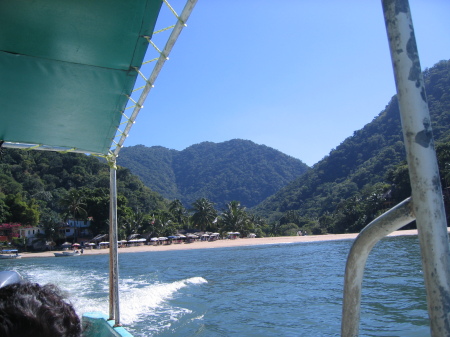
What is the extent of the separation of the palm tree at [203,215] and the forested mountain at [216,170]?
7916 centimetres

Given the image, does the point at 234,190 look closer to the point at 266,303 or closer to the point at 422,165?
the point at 266,303

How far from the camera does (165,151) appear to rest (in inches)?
6781

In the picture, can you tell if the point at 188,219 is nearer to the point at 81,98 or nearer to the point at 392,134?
the point at 392,134

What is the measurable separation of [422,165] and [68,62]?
5.97 feet

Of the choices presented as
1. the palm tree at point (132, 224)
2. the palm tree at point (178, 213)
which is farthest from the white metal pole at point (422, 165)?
the palm tree at point (178, 213)

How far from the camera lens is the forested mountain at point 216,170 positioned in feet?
478

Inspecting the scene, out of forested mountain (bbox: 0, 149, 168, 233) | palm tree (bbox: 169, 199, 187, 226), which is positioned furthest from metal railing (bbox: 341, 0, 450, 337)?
palm tree (bbox: 169, 199, 187, 226)

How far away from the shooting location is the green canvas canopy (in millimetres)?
1560

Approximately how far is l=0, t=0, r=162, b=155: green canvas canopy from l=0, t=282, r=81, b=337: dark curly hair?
122 cm

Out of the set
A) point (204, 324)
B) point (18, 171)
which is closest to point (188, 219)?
point (18, 171)

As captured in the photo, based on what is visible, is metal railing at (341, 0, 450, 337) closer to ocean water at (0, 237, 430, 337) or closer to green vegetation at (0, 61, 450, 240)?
ocean water at (0, 237, 430, 337)

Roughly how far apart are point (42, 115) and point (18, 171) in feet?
224

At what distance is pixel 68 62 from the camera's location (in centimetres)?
199

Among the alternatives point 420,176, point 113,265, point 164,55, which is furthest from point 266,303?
point 420,176
